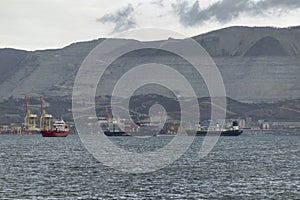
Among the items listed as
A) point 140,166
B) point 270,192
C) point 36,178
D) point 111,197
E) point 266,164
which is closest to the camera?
point 111,197

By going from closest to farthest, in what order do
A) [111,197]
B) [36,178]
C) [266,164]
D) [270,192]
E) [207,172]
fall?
[111,197], [270,192], [36,178], [207,172], [266,164]

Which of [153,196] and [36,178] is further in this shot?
[36,178]

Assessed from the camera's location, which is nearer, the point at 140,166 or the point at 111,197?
the point at 111,197

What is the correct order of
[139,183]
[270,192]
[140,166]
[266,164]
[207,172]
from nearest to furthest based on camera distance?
[270,192] < [139,183] < [207,172] < [140,166] < [266,164]

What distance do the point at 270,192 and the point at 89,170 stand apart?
1568 inches

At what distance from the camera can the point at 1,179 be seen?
10450 cm

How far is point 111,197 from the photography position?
8369cm

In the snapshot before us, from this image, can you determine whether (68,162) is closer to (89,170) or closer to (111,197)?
(89,170)

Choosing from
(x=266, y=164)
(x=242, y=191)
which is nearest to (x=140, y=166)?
(x=266, y=164)

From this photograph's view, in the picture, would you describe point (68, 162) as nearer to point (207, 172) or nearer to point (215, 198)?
point (207, 172)

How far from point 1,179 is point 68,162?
3861 cm

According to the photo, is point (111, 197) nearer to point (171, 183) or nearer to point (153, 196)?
point (153, 196)

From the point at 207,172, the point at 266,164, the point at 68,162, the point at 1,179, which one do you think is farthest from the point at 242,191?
the point at 68,162

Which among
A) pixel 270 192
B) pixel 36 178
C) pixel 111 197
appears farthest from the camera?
pixel 36 178
